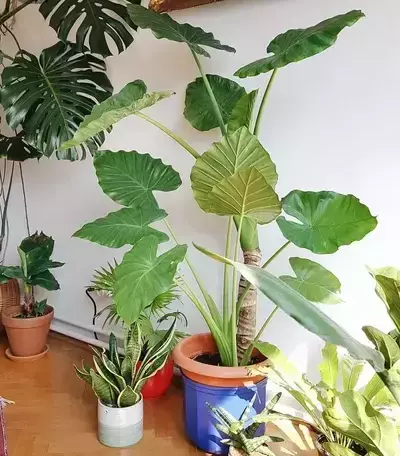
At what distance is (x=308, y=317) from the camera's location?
0.52 metres

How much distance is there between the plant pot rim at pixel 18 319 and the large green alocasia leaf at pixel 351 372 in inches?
51.8

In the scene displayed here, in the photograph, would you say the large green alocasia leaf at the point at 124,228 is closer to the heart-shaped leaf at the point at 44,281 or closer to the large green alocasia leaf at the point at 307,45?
the large green alocasia leaf at the point at 307,45

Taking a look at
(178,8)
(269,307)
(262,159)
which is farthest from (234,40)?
(269,307)

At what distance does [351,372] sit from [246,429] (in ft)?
1.09

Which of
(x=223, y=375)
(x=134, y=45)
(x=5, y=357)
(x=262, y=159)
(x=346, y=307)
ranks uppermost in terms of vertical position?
(x=134, y=45)

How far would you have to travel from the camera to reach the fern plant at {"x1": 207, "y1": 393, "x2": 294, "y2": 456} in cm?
136

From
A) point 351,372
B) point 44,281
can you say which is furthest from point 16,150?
point 351,372

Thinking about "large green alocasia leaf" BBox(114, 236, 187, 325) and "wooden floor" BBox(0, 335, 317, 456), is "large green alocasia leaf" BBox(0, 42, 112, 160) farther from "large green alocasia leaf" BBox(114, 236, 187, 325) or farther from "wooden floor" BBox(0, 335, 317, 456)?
"wooden floor" BBox(0, 335, 317, 456)

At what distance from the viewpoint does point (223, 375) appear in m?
1.46

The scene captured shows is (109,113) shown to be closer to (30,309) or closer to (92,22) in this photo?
(92,22)

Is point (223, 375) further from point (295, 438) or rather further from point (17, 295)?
point (17, 295)

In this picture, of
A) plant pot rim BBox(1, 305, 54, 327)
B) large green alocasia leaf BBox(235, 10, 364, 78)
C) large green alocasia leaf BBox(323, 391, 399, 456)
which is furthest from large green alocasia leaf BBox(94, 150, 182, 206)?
plant pot rim BBox(1, 305, 54, 327)

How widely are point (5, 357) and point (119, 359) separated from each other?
851 millimetres

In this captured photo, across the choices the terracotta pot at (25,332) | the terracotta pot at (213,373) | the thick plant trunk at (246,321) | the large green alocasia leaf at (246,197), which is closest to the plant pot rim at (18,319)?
the terracotta pot at (25,332)
